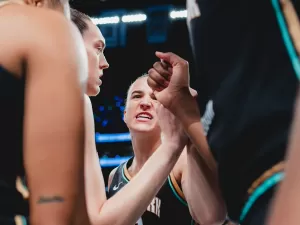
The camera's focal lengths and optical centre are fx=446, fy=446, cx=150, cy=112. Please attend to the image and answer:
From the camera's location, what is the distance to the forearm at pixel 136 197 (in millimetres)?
984

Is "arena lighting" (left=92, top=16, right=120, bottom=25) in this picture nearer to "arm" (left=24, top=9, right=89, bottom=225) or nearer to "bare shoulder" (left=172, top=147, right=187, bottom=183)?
"bare shoulder" (left=172, top=147, right=187, bottom=183)

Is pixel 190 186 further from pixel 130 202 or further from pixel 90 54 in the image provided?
pixel 90 54

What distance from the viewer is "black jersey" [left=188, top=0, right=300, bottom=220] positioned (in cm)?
40

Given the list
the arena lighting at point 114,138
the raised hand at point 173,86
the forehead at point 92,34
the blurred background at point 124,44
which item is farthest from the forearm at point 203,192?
the arena lighting at point 114,138

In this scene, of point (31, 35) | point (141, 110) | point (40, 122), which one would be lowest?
point (141, 110)

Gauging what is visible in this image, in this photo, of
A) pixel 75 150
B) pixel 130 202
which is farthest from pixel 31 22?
pixel 130 202

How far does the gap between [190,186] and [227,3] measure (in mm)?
690

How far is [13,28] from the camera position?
632 millimetres

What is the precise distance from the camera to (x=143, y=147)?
201cm

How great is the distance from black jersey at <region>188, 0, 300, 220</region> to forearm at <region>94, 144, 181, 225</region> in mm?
520

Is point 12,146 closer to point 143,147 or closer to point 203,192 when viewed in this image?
point 203,192

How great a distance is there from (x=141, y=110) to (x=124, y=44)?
8.40 ft

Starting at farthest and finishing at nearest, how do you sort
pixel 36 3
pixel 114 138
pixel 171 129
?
1. pixel 114 138
2. pixel 171 129
3. pixel 36 3

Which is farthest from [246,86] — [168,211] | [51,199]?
[168,211]
